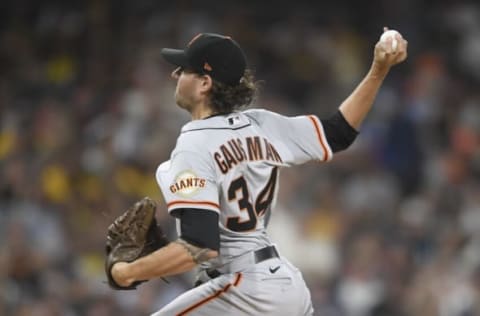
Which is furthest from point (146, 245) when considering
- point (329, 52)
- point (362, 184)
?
point (329, 52)

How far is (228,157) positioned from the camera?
386cm

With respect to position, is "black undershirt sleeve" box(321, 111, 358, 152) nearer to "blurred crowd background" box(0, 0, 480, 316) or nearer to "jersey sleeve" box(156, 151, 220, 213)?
"jersey sleeve" box(156, 151, 220, 213)

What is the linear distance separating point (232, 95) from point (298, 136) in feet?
1.00

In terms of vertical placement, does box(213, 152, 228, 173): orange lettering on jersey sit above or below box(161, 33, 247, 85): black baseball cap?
below

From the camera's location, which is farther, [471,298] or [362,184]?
[362,184]

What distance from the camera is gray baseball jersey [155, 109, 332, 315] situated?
3.82 meters

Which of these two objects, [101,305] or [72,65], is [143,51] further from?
[101,305]

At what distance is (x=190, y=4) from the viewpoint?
10992mm

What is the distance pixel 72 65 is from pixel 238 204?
714 centimetres

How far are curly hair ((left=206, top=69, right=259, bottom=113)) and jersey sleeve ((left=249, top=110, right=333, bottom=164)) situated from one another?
10cm

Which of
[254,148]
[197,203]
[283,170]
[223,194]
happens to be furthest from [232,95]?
[283,170]

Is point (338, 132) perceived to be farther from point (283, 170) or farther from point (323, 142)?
point (283, 170)

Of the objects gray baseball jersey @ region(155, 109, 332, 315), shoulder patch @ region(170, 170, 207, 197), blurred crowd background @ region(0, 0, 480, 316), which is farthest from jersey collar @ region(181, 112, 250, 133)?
blurred crowd background @ region(0, 0, 480, 316)

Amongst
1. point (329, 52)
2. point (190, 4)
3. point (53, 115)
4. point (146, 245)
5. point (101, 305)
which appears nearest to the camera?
point (146, 245)
